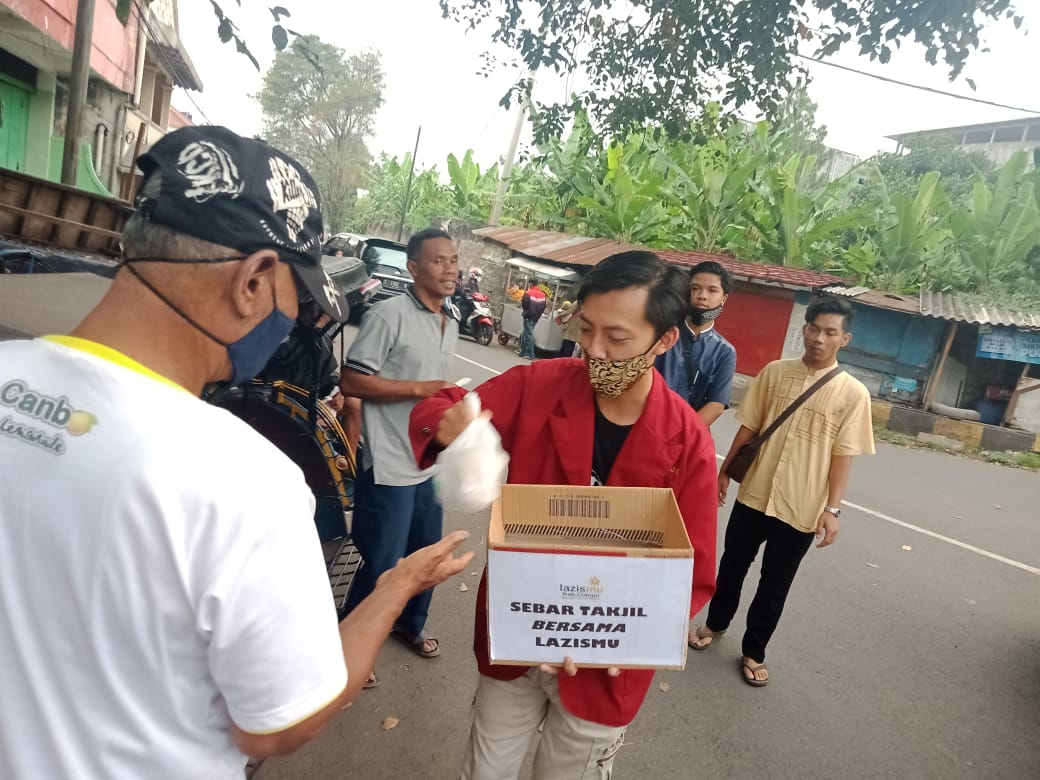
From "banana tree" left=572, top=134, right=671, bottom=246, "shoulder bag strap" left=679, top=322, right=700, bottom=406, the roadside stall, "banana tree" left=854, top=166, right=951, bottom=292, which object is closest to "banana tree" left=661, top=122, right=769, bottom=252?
"banana tree" left=572, top=134, right=671, bottom=246

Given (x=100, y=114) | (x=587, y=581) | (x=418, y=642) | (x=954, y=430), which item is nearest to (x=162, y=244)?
(x=587, y=581)

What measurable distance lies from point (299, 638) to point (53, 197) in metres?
6.16

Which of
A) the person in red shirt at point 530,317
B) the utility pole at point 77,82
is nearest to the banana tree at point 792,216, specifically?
the person in red shirt at point 530,317

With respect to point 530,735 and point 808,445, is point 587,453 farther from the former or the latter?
point 808,445

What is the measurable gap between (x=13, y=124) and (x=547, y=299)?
35.4ft

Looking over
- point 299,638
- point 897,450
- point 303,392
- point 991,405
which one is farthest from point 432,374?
point 991,405

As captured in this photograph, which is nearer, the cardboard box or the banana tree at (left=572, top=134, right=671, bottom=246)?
the cardboard box

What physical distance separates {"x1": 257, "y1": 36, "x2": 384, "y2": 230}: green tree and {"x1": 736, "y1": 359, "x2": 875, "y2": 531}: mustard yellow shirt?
3839 centimetres

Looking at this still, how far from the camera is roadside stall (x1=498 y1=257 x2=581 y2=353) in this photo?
15273 millimetres

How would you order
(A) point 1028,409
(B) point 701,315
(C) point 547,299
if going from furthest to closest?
(C) point 547,299 → (A) point 1028,409 → (B) point 701,315

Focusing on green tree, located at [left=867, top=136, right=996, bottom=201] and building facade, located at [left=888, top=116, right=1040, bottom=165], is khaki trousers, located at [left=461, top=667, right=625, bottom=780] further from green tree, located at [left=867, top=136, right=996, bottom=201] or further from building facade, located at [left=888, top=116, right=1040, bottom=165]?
building facade, located at [left=888, top=116, right=1040, bottom=165]

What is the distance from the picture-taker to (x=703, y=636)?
364 centimetres

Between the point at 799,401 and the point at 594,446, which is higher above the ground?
the point at 799,401

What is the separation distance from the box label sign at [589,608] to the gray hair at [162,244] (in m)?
0.84
